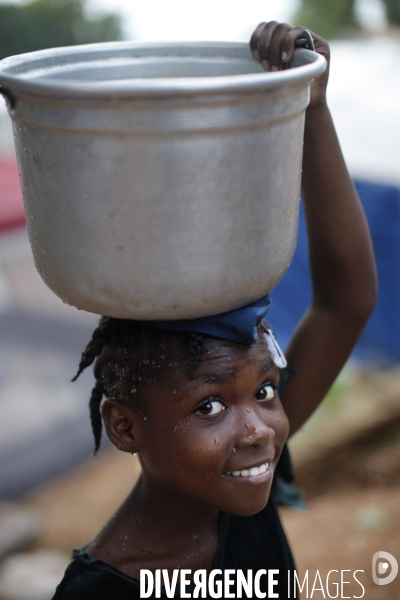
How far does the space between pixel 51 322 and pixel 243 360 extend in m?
4.80

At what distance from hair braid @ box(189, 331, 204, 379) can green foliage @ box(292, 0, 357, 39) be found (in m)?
11.0

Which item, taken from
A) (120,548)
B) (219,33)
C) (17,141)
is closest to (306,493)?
(120,548)

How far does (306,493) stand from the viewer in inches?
178

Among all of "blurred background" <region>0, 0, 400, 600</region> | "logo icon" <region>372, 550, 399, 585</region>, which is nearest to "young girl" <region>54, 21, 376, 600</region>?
"blurred background" <region>0, 0, 400, 600</region>

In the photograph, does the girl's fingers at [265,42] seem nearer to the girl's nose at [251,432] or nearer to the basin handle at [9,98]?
the basin handle at [9,98]

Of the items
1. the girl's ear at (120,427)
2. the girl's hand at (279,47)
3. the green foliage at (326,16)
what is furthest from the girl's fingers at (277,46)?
the green foliage at (326,16)

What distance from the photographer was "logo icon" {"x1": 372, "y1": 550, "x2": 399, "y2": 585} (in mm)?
3248

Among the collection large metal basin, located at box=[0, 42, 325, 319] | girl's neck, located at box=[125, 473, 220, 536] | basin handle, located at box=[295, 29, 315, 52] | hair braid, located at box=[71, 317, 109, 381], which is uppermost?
basin handle, located at box=[295, 29, 315, 52]

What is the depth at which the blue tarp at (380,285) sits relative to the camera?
3.19 m

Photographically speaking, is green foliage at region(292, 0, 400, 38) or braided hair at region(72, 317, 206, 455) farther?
green foliage at region(292, 0, 400, 38)

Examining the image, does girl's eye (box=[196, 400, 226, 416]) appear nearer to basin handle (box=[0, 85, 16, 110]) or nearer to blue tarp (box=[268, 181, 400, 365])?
basin handle (box=[0, 85, 16, 110])

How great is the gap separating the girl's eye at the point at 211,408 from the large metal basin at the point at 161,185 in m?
0.30

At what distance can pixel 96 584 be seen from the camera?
5.04 feet

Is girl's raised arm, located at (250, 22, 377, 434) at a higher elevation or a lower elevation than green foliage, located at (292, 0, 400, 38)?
higher
